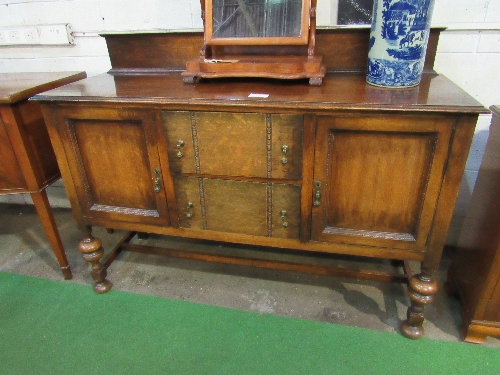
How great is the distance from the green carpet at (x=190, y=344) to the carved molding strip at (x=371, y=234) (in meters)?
0.48

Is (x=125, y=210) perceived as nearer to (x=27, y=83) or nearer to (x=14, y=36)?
(x=27, y=83)

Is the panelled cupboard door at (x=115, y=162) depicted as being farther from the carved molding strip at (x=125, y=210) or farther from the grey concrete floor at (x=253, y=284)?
the grey concrete floor at (x=253, y=284)

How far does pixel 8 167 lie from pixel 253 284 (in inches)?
48.0

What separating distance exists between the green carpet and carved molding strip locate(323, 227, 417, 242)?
480mm

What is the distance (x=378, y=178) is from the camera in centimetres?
120

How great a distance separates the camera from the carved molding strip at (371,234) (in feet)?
4.12

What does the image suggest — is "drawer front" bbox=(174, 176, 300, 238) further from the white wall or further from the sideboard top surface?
the white wall

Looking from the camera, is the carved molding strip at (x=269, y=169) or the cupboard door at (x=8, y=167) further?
the cupboard door at (x=8, y=167)

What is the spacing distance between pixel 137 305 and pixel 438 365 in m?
1.28

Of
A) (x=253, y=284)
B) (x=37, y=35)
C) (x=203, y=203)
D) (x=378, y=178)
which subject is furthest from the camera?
(x=37, y=35)

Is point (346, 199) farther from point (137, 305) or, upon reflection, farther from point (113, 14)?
point (113, 14)

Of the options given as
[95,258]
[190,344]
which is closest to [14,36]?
[95,258]

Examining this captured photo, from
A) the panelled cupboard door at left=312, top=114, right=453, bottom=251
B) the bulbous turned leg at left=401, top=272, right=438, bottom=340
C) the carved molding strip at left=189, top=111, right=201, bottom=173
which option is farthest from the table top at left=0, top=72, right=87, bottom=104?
the bulbous turned leg at left=401, top=272, right=438, bottom=340

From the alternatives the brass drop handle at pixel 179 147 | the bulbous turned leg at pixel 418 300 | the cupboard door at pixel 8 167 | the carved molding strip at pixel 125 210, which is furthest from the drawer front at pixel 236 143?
the cupboard door at pixel 8 167
